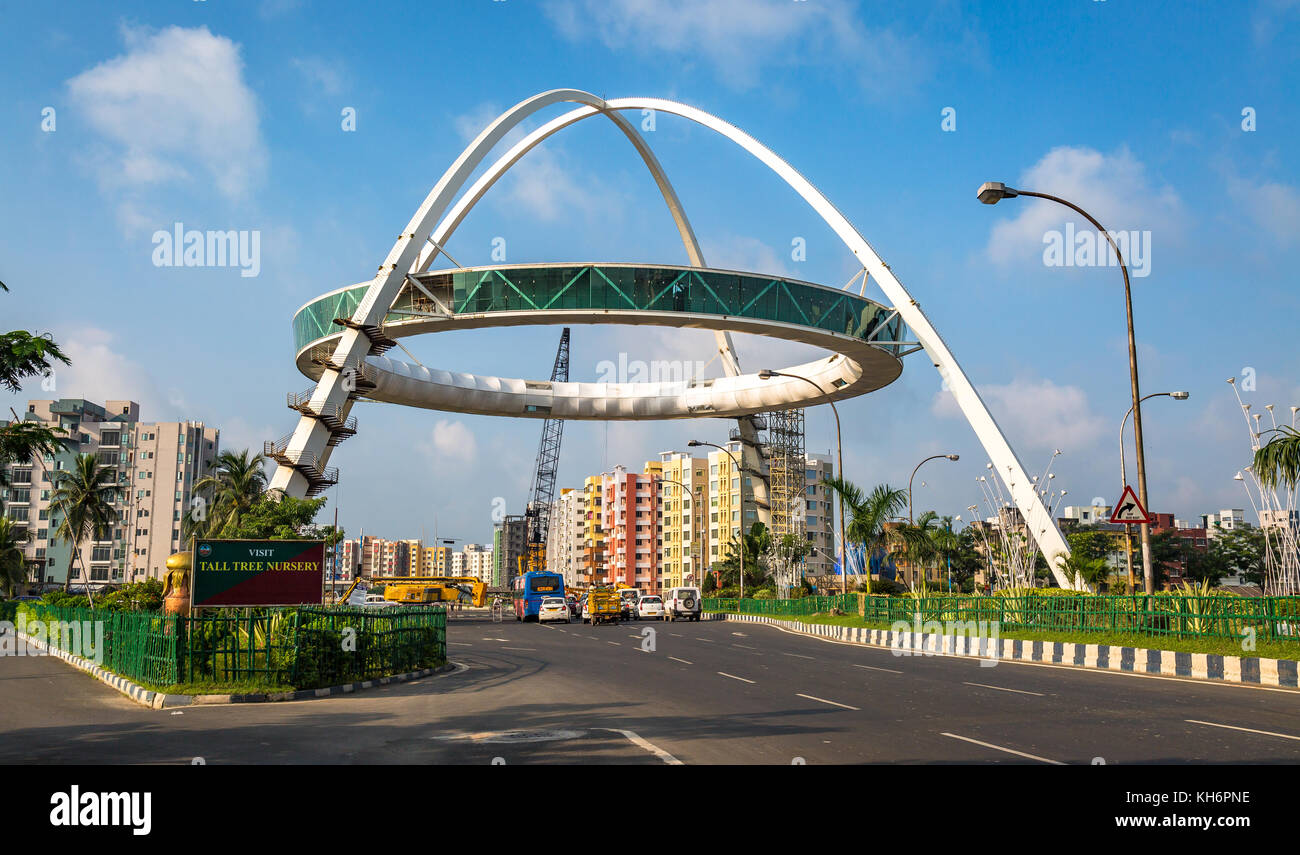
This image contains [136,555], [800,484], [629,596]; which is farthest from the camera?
[800,484]

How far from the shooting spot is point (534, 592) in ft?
198

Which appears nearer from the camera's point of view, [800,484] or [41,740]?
[41,740]

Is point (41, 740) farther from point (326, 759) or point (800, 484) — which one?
point (800, 484)

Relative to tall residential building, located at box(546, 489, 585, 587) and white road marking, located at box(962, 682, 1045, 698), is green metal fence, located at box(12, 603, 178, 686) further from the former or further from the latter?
tall residential building, located at box(546, 489, 585, 587)

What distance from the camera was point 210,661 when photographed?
54.7 ft

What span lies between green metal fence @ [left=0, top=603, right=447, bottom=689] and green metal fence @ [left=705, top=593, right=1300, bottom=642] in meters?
17.2

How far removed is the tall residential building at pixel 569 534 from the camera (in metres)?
178

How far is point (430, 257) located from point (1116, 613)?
42.8 m

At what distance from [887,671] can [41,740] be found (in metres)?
15.5

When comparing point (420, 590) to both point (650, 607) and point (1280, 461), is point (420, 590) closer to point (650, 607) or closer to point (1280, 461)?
point (650, 607)

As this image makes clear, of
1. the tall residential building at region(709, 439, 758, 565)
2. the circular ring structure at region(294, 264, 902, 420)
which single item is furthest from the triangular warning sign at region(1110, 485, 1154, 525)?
the tall residential building at region(709, 439, 758, 565)

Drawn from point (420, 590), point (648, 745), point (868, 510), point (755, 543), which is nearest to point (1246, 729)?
point (648, 745)
